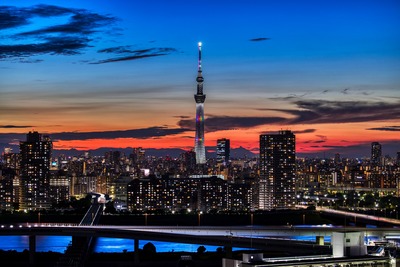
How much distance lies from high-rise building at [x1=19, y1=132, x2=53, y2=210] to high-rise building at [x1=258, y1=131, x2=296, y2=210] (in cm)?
2505

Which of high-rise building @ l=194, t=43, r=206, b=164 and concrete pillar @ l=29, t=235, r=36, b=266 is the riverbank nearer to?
concrete pillar @ l=29, t=235, r=36, b=266

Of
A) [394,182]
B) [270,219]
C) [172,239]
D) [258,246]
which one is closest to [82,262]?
[172,239]

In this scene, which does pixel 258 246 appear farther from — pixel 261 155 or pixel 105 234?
pixel 261 155

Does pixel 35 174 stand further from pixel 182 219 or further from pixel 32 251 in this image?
pixel 32 251

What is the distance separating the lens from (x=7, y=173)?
4254 inches

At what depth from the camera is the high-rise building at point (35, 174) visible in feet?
334

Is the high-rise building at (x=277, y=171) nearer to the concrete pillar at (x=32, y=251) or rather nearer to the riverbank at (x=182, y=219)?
the riverbank at (x=182, y=219)

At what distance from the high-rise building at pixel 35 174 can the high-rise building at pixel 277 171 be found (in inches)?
986

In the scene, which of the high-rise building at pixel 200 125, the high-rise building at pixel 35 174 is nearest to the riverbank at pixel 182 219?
the high-rise building at pixel 35 174

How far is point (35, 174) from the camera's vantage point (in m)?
106

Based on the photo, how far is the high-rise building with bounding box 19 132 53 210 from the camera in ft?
334

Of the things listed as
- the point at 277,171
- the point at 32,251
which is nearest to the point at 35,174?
the point at 277,171

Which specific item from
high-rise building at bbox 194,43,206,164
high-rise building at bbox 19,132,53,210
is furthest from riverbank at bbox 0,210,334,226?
high-rise building at bbox 194,43,206,164

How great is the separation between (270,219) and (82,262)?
4148 centimetres
